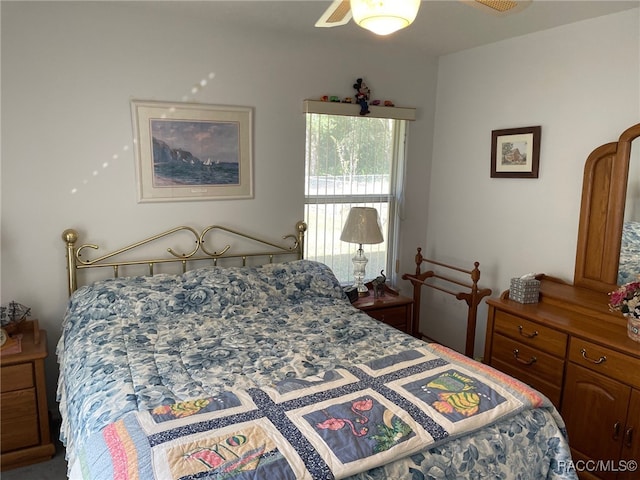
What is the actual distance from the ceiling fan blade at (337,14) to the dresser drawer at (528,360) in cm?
201

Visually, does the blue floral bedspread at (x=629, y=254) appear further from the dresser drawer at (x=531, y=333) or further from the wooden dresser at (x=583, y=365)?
the dresser drawer at (x=531, y=333)

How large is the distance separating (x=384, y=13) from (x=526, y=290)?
1.96 metres

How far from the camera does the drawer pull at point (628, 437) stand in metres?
2.19

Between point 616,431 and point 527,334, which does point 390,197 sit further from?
point 616,431

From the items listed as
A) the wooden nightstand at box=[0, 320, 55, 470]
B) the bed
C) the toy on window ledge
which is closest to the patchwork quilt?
the bed

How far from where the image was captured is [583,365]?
2361 millimetres

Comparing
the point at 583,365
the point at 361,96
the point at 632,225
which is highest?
the point at 361,96

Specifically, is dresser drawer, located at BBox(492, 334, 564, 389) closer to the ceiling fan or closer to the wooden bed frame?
the wooden bed frame

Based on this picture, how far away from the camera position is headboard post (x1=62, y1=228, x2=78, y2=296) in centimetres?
269

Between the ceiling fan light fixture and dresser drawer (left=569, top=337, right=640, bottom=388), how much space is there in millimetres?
1850

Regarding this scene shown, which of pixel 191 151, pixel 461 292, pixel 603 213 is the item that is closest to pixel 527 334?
pixel 603 213

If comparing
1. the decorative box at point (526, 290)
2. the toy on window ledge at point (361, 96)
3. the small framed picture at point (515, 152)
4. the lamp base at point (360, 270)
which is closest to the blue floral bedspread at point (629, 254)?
the decorative box at point (526, 290)

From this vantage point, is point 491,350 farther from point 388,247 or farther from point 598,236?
point 388,247

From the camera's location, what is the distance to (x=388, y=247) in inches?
150
